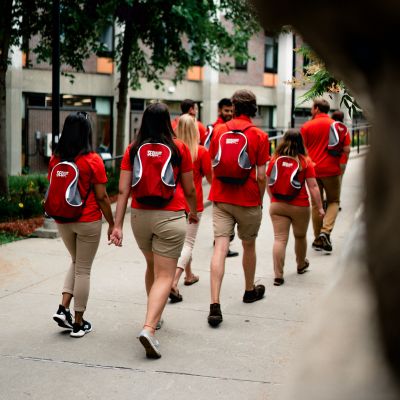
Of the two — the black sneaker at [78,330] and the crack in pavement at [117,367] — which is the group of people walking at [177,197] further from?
the crack in pavement at [117,367]

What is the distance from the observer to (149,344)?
5.79 meters

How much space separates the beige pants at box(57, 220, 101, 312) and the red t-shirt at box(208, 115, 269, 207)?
1361 millimetres

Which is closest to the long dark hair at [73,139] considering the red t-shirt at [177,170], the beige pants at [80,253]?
the red t-shirt at [177,170]

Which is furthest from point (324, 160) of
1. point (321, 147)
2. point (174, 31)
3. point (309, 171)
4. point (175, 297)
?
point (174, 31)

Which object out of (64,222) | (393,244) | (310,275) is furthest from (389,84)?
(310,275)

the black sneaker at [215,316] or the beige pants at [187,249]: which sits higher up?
the beige pants at [187,249]

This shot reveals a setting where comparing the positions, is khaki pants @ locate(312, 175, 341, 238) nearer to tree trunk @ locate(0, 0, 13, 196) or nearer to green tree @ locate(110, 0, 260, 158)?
tree trunk @ locate(0, 0, 13, 196)

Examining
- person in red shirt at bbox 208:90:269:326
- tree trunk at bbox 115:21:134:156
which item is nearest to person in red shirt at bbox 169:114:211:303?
person in red shirt at bbox 208:90:269:326

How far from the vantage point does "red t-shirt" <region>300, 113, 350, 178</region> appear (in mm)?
11250

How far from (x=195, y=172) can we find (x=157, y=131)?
2.21m

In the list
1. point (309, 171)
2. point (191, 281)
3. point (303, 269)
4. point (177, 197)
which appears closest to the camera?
point (177, 197)

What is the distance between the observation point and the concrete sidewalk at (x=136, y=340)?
5.25 meters

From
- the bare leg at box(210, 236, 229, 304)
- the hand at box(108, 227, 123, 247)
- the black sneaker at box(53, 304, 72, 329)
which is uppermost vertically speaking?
the hand at box(108, 227, 123, 247)

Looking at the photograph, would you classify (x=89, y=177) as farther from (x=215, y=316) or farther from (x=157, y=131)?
(x=215, y=316)
